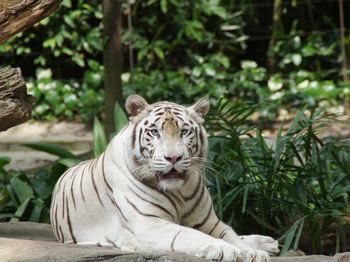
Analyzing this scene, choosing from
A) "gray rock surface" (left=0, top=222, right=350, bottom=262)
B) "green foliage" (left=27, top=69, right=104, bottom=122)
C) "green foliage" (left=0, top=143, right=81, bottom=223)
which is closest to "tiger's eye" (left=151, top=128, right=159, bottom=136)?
"gray rock surface" (left=0, top=222, right=350, bottom=262)

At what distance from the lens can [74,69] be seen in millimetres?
10492

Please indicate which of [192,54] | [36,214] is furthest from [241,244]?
[192,54]

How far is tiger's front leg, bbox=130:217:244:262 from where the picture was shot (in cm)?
354

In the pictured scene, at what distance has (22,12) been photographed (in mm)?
3928

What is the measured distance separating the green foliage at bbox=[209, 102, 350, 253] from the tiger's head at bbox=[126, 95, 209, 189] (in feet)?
Answer: 3.33

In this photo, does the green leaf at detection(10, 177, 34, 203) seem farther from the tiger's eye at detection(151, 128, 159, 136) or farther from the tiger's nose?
the tiger's nose

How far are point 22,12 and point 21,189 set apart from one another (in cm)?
243

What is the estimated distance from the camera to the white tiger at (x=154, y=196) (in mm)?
3729

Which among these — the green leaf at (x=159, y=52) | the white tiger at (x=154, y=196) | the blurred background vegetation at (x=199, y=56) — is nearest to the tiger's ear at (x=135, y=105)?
the white tiger at (x=154, y=196)

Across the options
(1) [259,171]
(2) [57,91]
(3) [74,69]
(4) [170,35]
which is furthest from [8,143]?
(1) [259,171]

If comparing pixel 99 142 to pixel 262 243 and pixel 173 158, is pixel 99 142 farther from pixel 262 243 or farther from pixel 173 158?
pixel 173 158

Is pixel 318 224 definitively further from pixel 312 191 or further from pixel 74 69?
pixel 74 69

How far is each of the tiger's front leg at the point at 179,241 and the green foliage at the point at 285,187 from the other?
119 cm

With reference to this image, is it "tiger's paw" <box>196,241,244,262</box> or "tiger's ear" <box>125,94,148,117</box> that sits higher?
"tiger's ear" <box>125,94,148,117</box>
